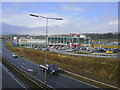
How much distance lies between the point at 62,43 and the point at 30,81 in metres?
82.4

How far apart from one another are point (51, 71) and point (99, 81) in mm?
10604

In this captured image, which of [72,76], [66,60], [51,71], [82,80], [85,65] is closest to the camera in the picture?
[82,80]

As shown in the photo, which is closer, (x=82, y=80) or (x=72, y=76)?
(x=82, y=80)

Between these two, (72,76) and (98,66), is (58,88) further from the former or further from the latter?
(98,66)

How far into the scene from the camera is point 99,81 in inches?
997

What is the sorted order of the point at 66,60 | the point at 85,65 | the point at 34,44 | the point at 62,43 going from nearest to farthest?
the point at 85,65
the point at 66,60
the point at 62,43
the point at 34,44

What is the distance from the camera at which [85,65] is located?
37562 millimetres

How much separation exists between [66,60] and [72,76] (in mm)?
16882

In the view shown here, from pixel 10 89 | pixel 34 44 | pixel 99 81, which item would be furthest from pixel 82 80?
pixel 34 44

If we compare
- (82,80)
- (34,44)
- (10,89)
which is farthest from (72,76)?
(34,44)

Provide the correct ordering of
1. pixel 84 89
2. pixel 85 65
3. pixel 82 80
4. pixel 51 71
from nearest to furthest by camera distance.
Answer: pixel 84 89, pixel 82 80, pixel 51 71, pixel 85 65

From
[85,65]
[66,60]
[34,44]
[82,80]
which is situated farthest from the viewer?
[34,44]

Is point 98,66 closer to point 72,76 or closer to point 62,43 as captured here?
point 72,76

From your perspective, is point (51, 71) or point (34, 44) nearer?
point (51, 71)
